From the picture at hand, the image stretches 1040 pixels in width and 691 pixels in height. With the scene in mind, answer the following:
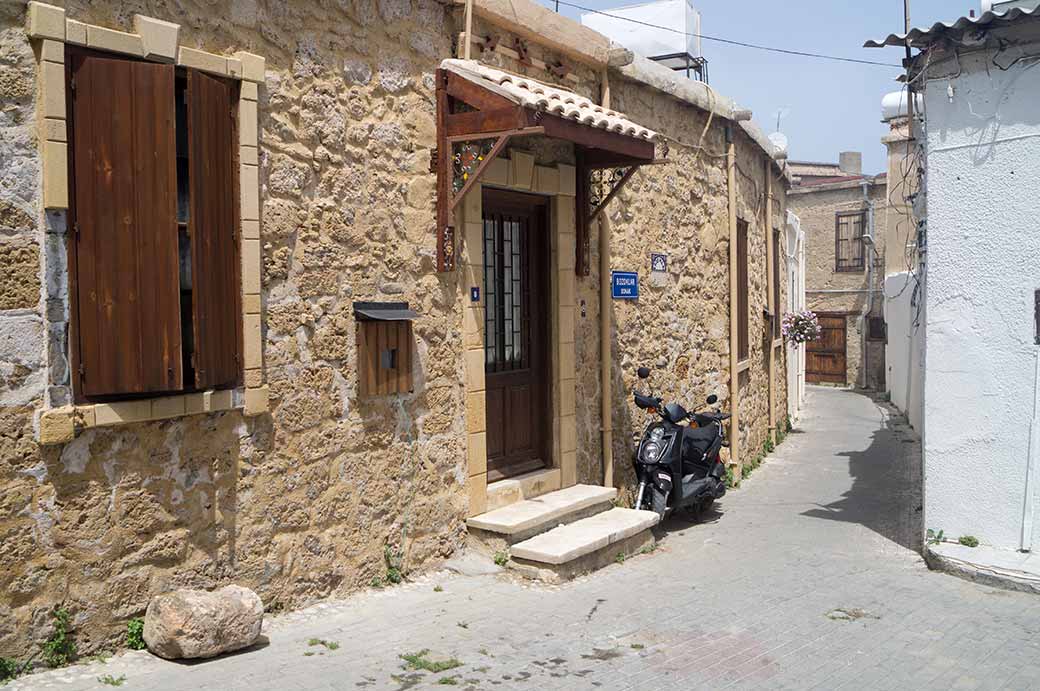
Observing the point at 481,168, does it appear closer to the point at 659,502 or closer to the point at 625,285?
the point at 625,285

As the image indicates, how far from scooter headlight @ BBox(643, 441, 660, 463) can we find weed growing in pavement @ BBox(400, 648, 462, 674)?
3.27 metres

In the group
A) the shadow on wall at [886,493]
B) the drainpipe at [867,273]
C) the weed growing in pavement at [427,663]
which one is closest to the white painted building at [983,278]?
the shadow on wall at [886,493]

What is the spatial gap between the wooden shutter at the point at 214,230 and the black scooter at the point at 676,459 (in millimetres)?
3774

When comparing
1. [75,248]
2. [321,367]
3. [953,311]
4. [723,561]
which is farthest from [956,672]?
[75,248]

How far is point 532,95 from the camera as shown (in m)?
5.67

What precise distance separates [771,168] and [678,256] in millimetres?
4444

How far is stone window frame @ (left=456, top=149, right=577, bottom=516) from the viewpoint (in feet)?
20.5

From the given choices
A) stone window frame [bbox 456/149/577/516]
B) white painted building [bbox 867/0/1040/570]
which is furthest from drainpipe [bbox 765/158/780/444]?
stone window frame [bbox 456/149/577/516]

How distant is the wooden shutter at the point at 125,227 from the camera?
4.10m

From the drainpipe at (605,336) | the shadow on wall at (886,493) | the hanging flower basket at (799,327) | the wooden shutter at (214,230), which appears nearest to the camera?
the wooden shutter at (214,230)

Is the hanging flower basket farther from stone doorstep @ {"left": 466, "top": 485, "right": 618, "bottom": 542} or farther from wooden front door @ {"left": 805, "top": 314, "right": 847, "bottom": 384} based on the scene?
wooden front door @ {"left": 805, "top": 314, "right": 847, "bottom": 384}

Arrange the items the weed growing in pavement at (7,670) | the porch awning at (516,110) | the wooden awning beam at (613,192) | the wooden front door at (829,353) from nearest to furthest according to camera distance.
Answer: the weed growing in pavement at (7,670) → the porch awning at (516,110) → the wooden awning beam at (613,192) → the wooden front door at (829,353)

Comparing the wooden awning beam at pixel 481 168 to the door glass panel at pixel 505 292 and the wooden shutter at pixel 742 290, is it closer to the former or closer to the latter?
the door glass panel at pixel 505 292

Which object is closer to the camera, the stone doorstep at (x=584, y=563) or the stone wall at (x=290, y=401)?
the stone wall at (x=290, y=401)
